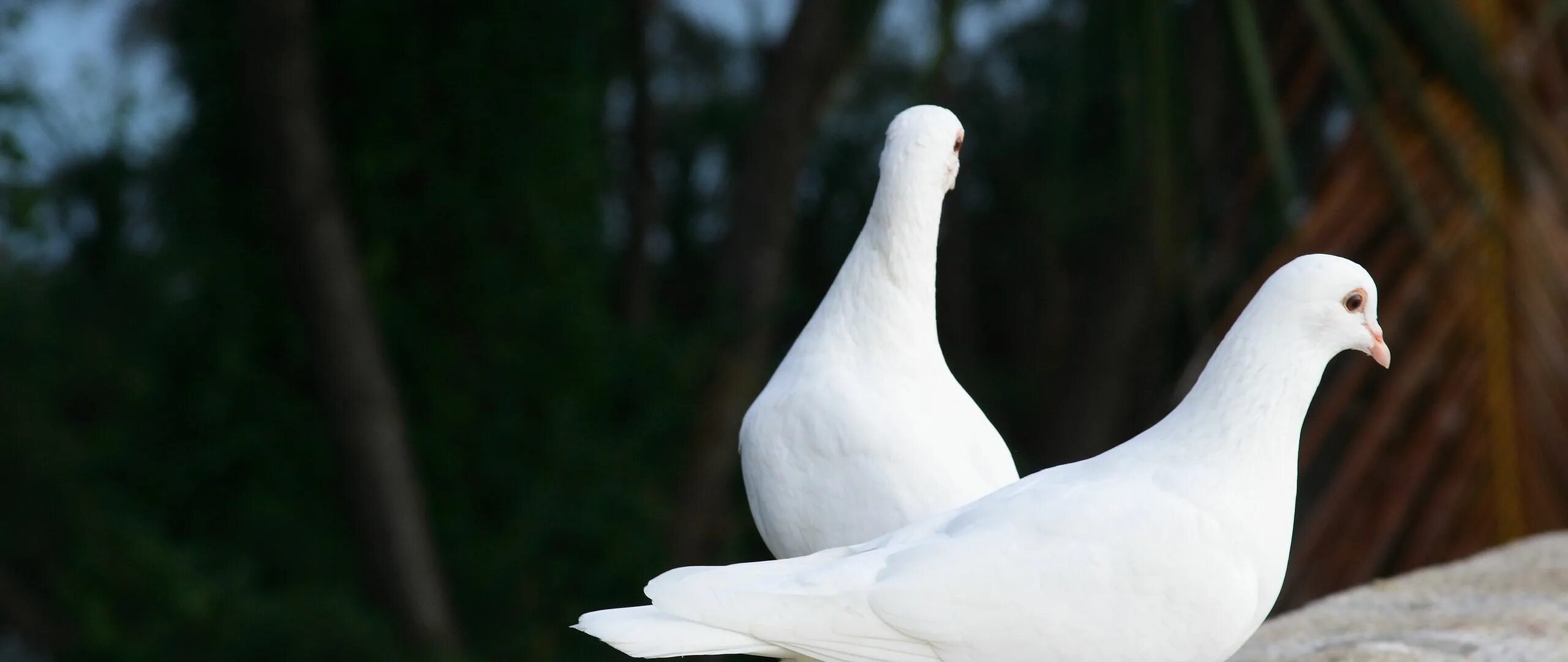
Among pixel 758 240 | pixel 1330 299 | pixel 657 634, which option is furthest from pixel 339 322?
pixel 1330 299

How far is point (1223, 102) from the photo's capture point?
7.24 m

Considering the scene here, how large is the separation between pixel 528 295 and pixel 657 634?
13.3 ft

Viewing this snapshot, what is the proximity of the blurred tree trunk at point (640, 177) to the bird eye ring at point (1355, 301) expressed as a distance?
513 centimetres

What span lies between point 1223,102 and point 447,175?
370cm

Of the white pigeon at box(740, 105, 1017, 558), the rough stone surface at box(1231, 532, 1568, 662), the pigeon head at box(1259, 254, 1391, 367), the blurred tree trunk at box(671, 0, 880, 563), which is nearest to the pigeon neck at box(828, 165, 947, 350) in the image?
the white pigeon at box(740, 105, 1017, 558)

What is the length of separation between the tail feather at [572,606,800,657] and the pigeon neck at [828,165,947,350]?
0.67m

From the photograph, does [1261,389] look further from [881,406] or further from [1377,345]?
[881,406]

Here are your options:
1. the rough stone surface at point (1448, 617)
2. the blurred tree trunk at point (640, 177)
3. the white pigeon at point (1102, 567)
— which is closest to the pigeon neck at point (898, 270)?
the white pigeon at point (1102, 567)

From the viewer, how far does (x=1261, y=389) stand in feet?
6.47

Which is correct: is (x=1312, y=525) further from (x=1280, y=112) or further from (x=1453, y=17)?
(x=1453, y=17)

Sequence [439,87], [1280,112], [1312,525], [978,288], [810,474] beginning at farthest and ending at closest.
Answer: [978,288]
[439,87]
[1280,112]
[1312,525]
[810,474]

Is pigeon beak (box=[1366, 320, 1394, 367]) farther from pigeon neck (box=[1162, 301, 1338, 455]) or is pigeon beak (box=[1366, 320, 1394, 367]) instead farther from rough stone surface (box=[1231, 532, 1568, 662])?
rough stone surface (box=[1231, 532, 1568, 662])

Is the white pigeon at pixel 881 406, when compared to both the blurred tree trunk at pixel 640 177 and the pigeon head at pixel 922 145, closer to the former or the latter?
the pigeon head at pixel 922 145

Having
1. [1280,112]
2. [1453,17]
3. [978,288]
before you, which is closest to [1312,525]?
[1280,112]
